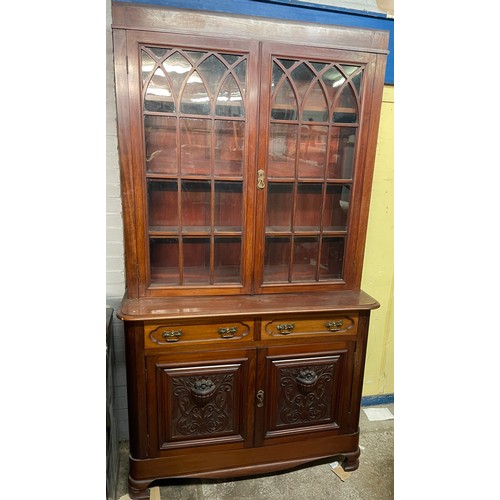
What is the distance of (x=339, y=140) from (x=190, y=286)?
3.07 ft

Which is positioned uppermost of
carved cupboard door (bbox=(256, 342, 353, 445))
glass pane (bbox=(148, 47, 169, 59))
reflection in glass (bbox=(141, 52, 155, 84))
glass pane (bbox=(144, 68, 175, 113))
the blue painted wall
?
the blue painted wall

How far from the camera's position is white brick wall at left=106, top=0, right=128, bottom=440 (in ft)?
5.04

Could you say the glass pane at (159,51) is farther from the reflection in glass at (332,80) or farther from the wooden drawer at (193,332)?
the wooden drawer at (193,332)

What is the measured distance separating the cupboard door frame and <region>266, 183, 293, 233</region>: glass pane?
7 cm

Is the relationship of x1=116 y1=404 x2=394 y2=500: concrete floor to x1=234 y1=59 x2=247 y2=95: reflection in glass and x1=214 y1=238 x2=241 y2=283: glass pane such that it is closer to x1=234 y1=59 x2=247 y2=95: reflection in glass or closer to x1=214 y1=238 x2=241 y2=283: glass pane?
x1=214 y1=238 x2=241 y2=283: glass pane

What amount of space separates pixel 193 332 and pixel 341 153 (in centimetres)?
103

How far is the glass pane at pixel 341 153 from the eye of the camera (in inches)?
58.4

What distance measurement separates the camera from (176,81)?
1.31 metres

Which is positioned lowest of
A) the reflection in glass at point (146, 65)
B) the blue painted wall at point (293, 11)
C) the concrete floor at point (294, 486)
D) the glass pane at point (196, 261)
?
the concrete floor at point (294, 486)

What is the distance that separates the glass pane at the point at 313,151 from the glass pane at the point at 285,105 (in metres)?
0.08

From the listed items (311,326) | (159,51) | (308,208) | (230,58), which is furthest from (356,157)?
(159,51)

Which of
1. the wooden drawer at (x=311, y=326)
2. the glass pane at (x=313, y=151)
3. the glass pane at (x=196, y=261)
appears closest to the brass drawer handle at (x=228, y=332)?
the wooden drawer at (x=311, y=326)

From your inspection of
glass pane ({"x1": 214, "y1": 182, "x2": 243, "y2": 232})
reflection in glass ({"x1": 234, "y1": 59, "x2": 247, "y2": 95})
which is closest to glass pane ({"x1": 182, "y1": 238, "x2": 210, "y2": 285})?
glass pane ({"x1": 214, "y1": 182, "x2": 243, "y2": 232})

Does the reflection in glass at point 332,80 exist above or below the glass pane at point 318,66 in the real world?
below
